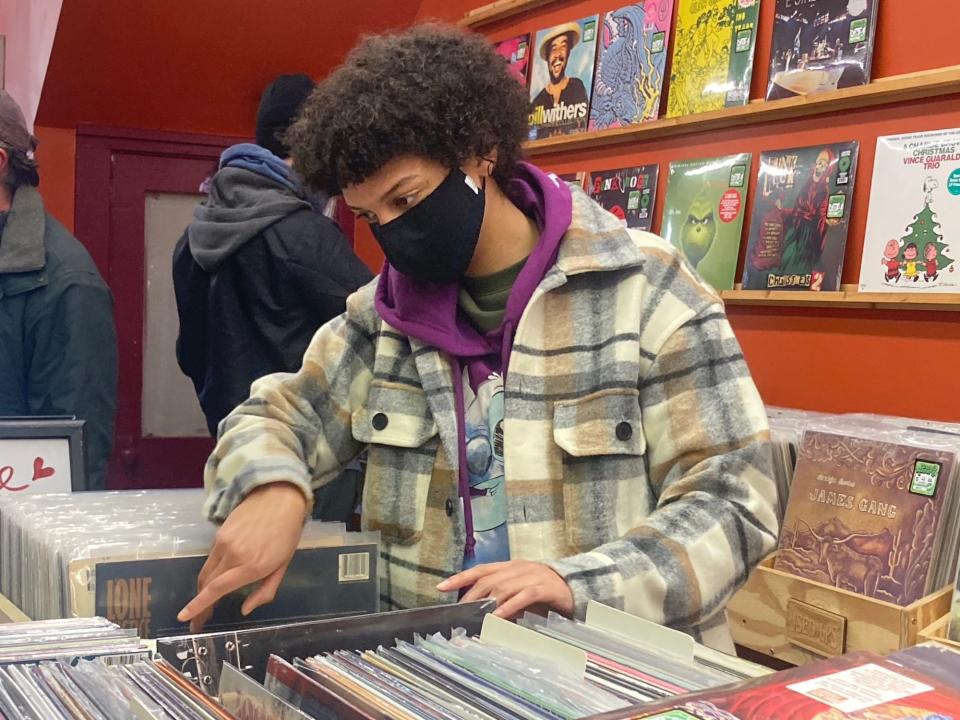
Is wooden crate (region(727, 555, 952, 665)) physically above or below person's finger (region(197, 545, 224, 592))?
below

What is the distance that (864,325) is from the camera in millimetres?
2072

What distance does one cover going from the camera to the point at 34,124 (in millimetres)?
3662

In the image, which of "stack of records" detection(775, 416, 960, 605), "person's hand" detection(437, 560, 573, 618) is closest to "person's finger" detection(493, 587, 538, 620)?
"person's hand" detection(437, 560, 573, 618)

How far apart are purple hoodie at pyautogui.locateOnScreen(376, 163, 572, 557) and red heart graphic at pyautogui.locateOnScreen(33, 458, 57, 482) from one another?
531 mm

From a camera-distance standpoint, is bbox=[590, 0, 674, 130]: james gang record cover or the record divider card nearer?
the record divider card

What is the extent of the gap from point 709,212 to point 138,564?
6.02 feet

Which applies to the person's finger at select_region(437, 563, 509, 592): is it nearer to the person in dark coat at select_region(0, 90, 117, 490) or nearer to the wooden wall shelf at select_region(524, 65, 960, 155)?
the wooden wall shelf at select_region(524, 65, 960, 155)

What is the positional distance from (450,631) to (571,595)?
0.77ft

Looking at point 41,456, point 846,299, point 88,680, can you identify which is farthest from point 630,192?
point 88,680

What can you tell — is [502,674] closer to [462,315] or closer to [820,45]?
[462,315]

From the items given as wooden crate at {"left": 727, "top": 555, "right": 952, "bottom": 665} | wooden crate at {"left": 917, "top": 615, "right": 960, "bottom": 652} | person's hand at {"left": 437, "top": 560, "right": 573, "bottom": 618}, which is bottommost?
wooden crate at {"left": 727, "top": 555, "right": 952, "bottom": 665}

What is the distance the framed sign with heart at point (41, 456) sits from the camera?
134cm

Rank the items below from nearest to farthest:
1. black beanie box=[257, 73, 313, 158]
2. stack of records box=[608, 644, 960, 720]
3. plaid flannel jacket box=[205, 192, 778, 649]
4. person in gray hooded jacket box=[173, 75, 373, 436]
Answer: stack of records box=[608, 644, 960, 720] < plaid flannel jacket box=[205, 192, 778, 649] < person in gray hooded jacket box=[173, 75, 373, 436] < black beanie box=[257, 73, 313, 158]

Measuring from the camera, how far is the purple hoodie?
4.14ft
